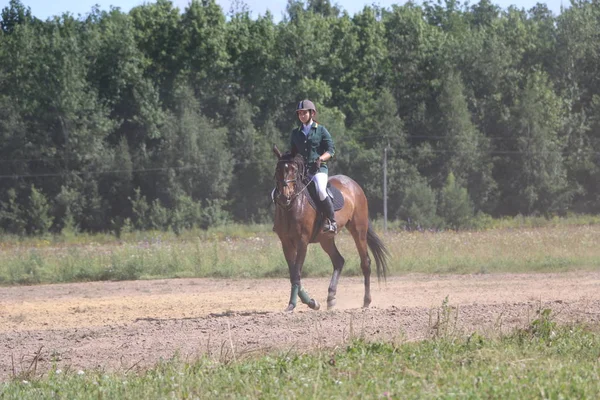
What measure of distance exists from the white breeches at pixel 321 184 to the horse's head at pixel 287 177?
543 mm

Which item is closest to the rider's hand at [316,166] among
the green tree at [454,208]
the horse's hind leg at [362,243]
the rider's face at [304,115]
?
the rider's face at [304,115]

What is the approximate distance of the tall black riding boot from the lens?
561 inches

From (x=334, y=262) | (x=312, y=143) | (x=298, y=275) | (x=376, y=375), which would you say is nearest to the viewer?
(x=376, y=375)

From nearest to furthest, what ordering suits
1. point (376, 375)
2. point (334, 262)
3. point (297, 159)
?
point (376, 375) < point (297, 159) < point (334, 262)

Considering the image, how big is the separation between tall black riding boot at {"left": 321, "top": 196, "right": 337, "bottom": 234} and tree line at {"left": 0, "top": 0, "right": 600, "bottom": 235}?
27190mm

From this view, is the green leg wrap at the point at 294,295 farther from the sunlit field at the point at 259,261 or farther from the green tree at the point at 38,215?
the green tree at the point at 38,215

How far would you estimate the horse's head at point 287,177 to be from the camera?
13508 mm

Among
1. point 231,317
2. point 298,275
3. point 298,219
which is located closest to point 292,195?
point 298,219

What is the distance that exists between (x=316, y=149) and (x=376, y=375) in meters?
6.59

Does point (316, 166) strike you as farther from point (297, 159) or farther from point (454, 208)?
point (454, 208)

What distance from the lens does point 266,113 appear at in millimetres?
49156

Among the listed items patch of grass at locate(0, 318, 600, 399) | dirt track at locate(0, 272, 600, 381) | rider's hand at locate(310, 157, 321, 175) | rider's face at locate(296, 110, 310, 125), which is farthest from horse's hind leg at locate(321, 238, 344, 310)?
patch of grass at locate(0, 318, 600, 399)

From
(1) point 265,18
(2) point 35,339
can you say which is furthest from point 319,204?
(1) point 265,18

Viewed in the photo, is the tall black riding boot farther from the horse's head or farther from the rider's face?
the rider's face
